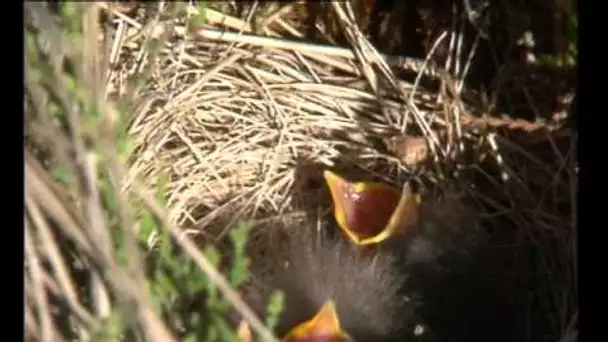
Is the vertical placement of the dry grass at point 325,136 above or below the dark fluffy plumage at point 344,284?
above

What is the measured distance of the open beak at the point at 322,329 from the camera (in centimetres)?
81

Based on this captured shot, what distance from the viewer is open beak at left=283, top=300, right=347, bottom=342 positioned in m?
0.81

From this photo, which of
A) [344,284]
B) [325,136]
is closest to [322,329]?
[344,284]

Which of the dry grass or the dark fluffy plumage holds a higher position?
the dry grass

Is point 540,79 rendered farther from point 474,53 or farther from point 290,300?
point 290,300

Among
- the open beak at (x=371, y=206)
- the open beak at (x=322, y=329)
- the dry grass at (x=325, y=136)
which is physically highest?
the dry grass at (x=325, y=136)

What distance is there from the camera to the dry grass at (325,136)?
82 cm

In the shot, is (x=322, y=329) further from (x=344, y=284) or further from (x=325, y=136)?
(x=325, y=136)

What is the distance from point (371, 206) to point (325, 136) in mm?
62

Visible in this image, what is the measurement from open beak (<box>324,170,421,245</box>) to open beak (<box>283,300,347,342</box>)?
0.06m

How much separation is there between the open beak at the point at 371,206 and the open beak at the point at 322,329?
0.06 meters

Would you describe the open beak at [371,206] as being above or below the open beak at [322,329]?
above
